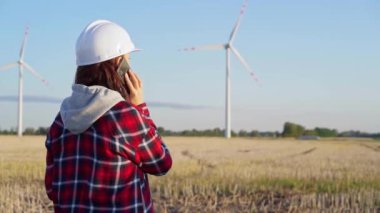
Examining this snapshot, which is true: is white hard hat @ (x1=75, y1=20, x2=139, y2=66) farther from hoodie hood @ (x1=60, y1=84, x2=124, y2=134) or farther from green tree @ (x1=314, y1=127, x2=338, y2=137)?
green tree @ (x1=314, y1=127, x2=338, y2=137)

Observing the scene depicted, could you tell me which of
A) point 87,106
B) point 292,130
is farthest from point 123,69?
point 292,130

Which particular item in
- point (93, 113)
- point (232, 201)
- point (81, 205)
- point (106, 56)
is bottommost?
point (232, 201)

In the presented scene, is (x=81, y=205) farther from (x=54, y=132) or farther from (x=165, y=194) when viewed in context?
(x=165, y=194)

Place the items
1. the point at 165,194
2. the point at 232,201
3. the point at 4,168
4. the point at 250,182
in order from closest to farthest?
the point at 232,201, the point at 165,194, the point at 250,182, the point at 4,168

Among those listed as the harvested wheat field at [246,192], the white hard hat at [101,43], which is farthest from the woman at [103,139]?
the harvested wheat field at [246,192]

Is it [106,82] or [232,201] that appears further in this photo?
[232,201]

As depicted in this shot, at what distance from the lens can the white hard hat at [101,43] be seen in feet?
8.55

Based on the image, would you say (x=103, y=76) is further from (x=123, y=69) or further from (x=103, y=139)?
(x=103, y=139)

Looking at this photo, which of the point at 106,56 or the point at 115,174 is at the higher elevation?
the point at 106,56

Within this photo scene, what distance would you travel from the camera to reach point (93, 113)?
2.45m

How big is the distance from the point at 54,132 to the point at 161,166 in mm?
514

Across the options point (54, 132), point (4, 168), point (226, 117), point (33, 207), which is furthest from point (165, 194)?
point (226, 117)

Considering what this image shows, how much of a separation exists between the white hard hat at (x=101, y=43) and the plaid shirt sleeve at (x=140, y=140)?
0.87ft

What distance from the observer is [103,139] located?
2459mm
